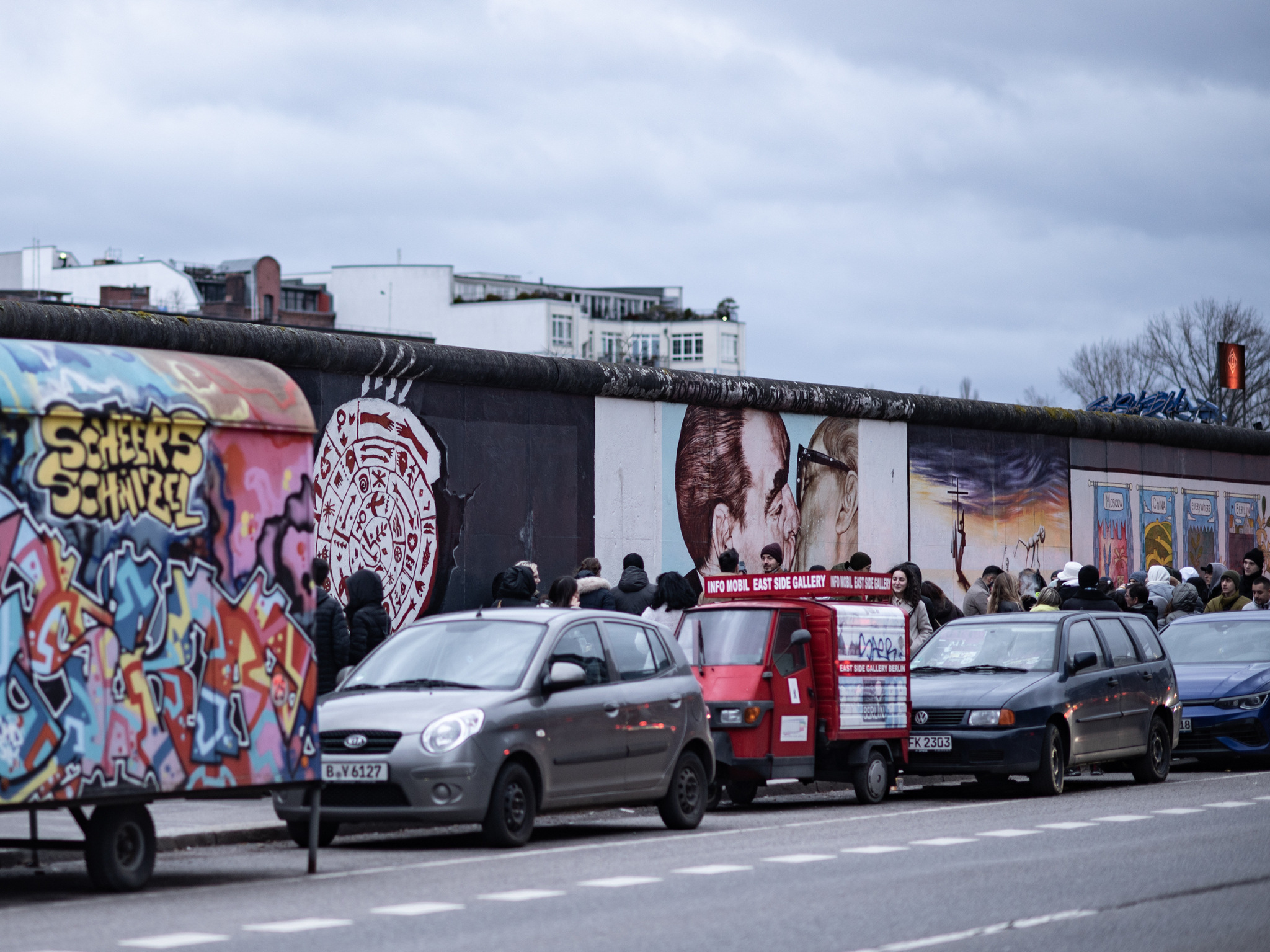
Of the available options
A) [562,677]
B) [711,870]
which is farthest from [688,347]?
[711,870]

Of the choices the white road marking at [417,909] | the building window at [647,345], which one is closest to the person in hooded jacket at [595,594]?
the white road marking at [417,909]

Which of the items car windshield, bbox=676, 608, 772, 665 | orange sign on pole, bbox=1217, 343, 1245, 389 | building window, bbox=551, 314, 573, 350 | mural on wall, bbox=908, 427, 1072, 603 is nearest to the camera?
car windshield, bbox=676, 608, 772, 665

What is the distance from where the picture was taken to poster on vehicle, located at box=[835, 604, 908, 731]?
16.8 meters

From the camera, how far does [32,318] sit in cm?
1831

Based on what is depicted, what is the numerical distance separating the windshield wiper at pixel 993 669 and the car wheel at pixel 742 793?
228 cm

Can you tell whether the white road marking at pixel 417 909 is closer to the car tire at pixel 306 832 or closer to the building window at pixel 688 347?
the car tire at pixel 306 832

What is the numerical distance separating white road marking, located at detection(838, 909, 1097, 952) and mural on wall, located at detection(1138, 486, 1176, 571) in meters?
24.9

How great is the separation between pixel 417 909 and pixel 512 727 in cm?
311

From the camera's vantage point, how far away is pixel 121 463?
10727 millimetres

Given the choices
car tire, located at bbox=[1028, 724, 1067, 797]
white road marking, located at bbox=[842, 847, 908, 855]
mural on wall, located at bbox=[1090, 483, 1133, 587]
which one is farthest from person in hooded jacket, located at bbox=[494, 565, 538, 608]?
mural on wall, located at bbox=[1090, 483, 1133, 587]

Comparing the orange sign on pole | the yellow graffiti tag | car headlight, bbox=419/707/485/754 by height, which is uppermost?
the orange sign on pole

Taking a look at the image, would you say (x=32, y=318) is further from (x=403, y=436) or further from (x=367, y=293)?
(x=367, y=293)

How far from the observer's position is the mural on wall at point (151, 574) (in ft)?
33.4

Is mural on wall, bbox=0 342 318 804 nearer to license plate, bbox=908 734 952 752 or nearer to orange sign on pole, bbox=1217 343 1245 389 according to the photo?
license plate, bbox=908 734 952 752
